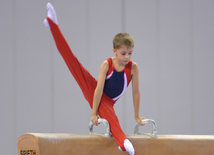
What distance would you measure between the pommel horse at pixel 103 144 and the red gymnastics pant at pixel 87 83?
73mm

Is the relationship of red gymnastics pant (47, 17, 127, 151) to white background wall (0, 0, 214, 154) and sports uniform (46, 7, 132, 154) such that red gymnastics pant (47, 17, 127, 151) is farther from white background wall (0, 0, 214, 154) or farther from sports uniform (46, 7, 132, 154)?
white background wall (0, 0, 214, 154)

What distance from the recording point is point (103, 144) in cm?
189

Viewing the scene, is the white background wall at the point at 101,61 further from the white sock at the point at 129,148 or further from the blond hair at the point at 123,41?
the white sock at the point at 129,148

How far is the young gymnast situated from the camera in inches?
74.5

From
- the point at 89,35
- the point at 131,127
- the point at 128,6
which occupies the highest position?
the point at 128,6

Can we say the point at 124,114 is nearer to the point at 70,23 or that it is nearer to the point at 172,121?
the point at 172,121

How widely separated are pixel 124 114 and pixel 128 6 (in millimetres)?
1939

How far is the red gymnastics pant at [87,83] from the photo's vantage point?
188cm

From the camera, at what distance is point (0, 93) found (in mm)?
4230

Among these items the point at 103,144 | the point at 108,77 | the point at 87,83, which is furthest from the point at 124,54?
the point at 103,144

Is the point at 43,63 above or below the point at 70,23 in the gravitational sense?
below

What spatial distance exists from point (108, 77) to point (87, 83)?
0.19 m

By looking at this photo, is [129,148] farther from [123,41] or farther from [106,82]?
[123,41]

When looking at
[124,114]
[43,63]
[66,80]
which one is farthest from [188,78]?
[43,63]
